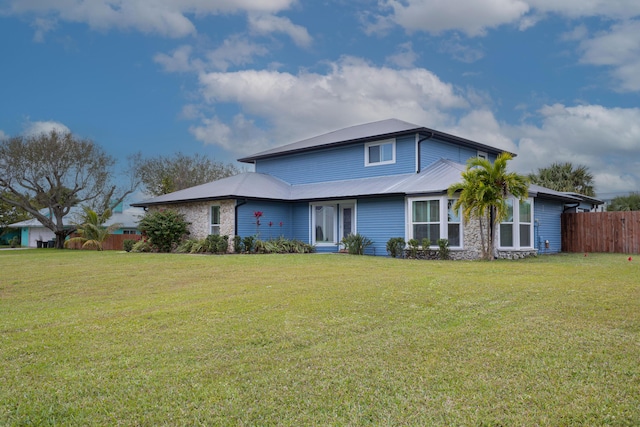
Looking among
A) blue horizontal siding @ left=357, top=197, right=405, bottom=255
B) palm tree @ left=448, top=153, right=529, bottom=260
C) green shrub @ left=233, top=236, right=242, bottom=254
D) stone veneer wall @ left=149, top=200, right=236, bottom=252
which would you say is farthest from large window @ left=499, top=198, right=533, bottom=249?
stone veneer wall @ left=149, top=200, right=236, bottom=252

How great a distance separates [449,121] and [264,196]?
10.2 m

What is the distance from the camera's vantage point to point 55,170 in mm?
33031

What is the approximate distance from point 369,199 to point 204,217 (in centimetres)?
797

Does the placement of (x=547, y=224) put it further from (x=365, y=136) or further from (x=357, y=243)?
(x=365, y=136)

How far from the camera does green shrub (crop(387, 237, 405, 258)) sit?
1777cm

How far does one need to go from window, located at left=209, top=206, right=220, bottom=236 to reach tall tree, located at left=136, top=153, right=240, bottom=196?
21.0 metres

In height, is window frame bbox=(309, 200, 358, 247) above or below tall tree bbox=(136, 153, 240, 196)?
below

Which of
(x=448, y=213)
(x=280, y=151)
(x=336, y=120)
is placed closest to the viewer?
(x=448, y=213)

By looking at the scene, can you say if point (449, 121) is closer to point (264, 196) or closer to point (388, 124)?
point (388, 124)

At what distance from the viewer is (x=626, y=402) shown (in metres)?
3.40

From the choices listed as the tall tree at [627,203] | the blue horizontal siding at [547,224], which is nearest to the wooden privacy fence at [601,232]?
the blue horizontal siding at [547,224]

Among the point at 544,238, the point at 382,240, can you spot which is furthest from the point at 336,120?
the point at 544,238

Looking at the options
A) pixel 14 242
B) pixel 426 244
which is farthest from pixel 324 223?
pixel 14 242

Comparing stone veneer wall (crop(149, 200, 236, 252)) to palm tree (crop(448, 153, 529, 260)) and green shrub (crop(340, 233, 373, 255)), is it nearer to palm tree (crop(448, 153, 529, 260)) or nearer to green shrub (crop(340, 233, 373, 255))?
green shrub (crop(340, 233, 373, 255))
